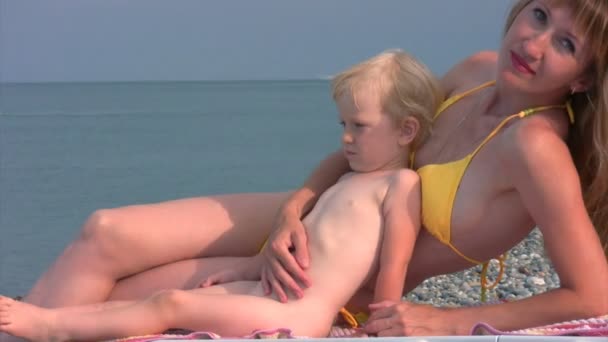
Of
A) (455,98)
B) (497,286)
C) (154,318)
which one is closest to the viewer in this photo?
(154,318)

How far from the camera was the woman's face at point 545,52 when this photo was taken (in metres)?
2.77

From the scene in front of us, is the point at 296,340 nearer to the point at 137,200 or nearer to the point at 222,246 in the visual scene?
the point at 222,246

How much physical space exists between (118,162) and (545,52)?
10815mm

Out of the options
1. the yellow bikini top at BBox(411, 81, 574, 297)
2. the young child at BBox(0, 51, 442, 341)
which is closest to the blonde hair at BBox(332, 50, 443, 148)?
the young child at BBox(0, 51, 442, 341)

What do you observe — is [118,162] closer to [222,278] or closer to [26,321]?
[222,278]

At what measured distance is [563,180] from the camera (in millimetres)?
2604

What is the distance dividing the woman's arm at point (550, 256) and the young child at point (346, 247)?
0.53ft

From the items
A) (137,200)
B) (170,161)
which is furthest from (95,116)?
(137,200)

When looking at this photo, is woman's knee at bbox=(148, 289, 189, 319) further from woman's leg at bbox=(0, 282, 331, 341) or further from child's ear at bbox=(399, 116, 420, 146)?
child's ear at bbox=(399, 116, 420, 146)

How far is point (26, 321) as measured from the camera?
8.73ft

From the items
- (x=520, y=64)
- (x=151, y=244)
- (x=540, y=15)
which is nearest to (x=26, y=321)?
(x=151, y=244)

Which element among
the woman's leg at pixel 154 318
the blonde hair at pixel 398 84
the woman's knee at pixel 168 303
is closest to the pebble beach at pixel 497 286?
the blonde hair at pixel 398 84

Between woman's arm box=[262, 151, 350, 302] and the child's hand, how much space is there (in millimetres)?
112

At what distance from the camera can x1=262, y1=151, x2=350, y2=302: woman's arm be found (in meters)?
2.80
